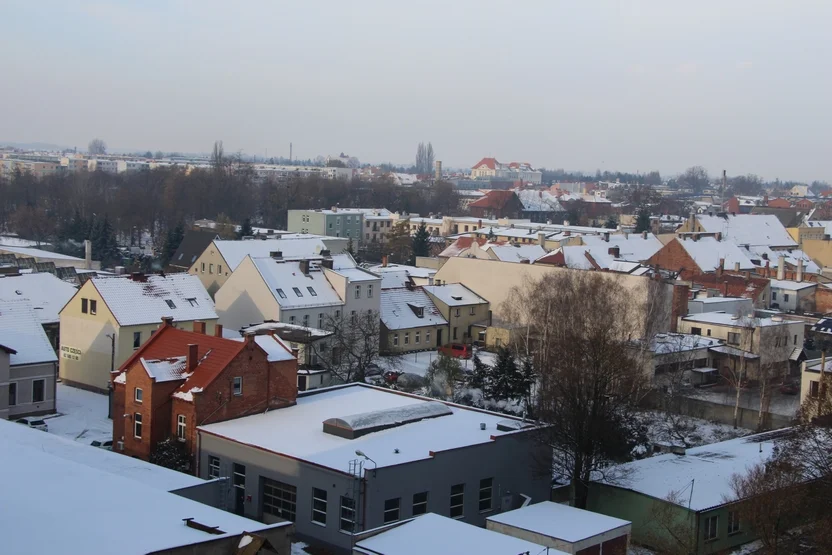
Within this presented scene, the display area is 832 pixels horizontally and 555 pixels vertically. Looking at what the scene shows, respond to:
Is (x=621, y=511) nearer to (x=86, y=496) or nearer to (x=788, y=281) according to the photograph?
(x=86, y=496)

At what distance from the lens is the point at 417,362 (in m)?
38.4

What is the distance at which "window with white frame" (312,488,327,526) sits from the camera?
1958cm

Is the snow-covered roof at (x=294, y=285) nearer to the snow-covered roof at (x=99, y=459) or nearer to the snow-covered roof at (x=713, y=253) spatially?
the snow-covered roof at (x=99, y=459)

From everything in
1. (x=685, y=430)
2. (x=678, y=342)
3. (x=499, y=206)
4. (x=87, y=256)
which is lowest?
(x=685, y=430)

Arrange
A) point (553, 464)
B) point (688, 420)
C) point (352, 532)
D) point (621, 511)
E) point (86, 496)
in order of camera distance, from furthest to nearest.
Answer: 1. point (688, 420)
2. point (553, 464)
3. point (621, 511)
4. point (352, 532)
5. point (86, 496)

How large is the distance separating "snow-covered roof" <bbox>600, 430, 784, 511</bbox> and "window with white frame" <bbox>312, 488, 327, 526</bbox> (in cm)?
661

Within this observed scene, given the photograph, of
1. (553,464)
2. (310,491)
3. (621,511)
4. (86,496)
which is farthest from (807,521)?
(86,496)

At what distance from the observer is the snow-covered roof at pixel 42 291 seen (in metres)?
35.0

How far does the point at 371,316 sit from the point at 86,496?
890 inches

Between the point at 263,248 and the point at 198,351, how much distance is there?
78.9 feet

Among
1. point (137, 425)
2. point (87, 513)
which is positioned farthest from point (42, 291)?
point (87, 513)

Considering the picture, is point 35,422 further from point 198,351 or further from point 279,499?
point 279,499

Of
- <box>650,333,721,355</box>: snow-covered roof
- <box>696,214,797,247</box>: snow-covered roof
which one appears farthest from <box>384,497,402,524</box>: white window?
<box>696,214,797,247</box>: snow-covered roof

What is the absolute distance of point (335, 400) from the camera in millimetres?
24719
